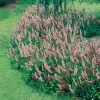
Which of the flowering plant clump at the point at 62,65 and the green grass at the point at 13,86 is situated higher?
the flowering plant clump at the point at 62,65

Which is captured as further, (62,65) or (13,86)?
Result: (13,86)

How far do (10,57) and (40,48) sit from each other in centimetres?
131

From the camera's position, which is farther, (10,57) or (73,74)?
(10,57)

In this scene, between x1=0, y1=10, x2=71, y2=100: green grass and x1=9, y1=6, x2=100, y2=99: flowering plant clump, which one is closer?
x1=9, y1=6, x2=100, y2=99: flowering plant clump

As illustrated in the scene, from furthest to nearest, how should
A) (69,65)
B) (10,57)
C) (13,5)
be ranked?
(13,5), (10,57), (69,65)

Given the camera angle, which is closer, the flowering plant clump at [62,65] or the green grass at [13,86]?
the flowering plant clump at [62,65]

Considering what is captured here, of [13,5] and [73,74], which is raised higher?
[73,74]

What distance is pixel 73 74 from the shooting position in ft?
21.8

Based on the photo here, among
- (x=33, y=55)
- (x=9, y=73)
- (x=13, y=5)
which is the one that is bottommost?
(x=13, y=5)

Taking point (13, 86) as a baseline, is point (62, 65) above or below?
above

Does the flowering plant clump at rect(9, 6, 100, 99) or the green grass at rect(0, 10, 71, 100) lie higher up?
the flowering plant clump at rect(9, 6, 100, 99)

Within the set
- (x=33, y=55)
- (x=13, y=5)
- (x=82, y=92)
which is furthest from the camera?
(x=13, y=5)

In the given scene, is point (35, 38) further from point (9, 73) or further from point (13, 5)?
point (13, 5)

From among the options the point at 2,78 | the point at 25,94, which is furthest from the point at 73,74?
the point at 2,78
